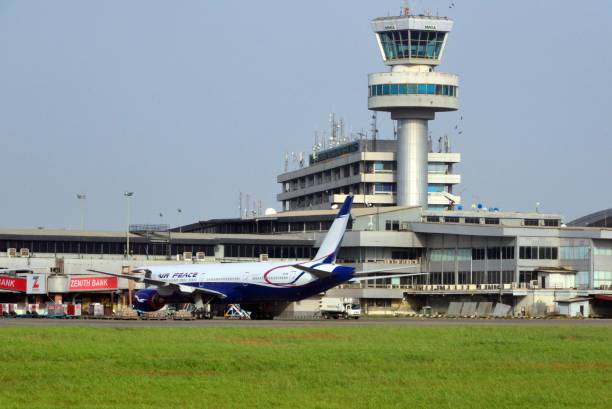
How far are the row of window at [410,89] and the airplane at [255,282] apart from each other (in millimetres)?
63093

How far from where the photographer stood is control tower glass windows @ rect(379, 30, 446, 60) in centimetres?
17188

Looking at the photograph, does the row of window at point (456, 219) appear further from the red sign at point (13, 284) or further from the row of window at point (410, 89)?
the red sign at point (13, 284)

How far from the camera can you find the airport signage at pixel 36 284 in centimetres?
12369

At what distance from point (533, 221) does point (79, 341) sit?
11515cm

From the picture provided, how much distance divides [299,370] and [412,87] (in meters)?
125

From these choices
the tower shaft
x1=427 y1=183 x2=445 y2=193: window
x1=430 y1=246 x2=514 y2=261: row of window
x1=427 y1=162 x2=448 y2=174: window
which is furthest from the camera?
x1=427 y1=162 x2=448 y2=174: window

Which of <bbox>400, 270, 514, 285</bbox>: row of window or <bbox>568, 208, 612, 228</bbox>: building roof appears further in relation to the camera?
<bbox>568, 208, 612, 228</bbox>: building roof

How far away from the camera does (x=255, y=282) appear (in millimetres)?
106188

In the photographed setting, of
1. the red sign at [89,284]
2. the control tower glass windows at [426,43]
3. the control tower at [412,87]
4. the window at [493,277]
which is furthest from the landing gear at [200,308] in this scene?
the control tower glass windows at [426,43]

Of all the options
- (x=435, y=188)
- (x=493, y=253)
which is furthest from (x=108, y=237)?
(x=435, y=188)

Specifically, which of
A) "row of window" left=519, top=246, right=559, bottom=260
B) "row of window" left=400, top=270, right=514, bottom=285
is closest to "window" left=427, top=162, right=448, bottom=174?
"row of window" left=400, top=270, right=514, bottom=285

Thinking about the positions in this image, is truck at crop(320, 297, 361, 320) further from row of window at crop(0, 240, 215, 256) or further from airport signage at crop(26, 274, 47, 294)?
row of window at crop(0, 240, 215, 256)

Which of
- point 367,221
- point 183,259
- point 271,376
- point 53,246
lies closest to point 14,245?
point 53,246

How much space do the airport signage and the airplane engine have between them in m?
17.8
